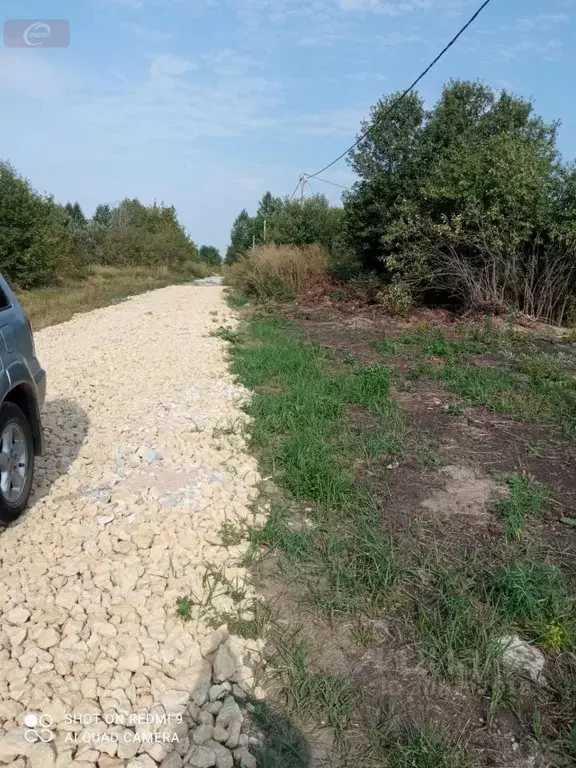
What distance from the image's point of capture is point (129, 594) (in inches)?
128

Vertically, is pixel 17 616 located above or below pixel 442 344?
below

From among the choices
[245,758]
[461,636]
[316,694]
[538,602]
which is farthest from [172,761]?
[538,602]

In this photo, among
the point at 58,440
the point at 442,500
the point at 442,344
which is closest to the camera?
the point at 442,500

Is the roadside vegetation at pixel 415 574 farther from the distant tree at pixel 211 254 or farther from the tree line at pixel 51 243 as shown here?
the distant tree at pixel 211 254

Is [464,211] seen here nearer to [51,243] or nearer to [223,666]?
[223,666]

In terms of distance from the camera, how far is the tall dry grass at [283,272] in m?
18.5

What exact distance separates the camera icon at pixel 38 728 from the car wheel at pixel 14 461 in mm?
1522

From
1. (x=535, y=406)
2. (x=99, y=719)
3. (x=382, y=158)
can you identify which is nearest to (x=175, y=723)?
(x=99, y=719)

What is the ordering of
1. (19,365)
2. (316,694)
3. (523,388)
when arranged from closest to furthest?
1. (316,694)
2. (19,365)
3. (523,388)

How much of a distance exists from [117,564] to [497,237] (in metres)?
11.1

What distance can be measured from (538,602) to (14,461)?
3.26 meters

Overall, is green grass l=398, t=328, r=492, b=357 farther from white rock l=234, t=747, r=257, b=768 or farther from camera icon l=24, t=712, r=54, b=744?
camera icon l=24, t=712, r=54, b=744

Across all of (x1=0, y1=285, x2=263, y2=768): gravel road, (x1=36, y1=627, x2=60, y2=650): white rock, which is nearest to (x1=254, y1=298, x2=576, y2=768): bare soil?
(x1=0, y1=285, x2=263, y2=768): gravel road

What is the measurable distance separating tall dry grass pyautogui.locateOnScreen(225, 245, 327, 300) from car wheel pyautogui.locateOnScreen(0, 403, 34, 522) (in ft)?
46.2
